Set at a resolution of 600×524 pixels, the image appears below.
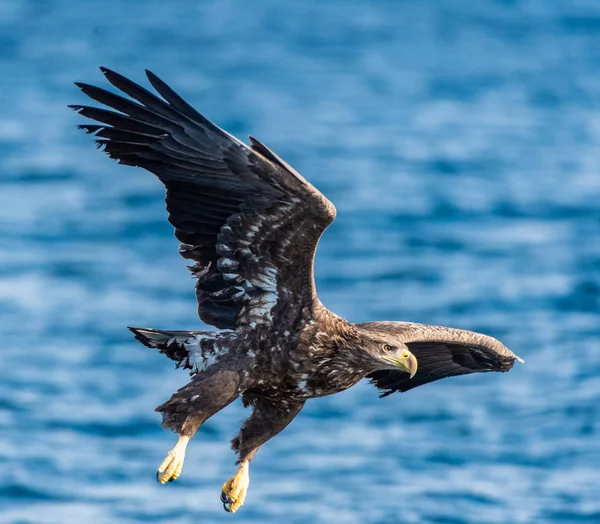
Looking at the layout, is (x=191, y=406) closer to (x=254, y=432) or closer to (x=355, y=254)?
(x=254, y=432)

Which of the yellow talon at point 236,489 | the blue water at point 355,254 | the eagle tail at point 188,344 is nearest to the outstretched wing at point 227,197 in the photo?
the eagle tail at point 188,344

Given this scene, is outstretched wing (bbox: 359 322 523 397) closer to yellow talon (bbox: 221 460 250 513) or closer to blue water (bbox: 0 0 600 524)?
yellow talon (bbox: 221 460 250 513)

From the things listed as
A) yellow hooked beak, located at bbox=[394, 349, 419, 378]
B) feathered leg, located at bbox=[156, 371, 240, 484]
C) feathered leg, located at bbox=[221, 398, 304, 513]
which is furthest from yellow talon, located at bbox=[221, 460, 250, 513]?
yellow hooked beak, located at bbox=[394, 349, 419, 378]

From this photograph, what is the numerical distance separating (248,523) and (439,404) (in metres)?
5.03

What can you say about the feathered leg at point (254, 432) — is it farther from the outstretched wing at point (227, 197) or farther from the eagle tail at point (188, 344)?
the outstretched wing at point (227, 197)

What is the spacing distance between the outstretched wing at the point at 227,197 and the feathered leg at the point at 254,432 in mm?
888

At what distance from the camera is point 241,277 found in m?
11.5

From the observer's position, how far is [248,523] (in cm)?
2416

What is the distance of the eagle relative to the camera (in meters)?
10.8

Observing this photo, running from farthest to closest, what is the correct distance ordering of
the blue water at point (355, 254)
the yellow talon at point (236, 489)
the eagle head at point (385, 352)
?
the blue water at point (355, 254)
the yellow talon at point (236, 489)
the eagle head at point (385, 352)

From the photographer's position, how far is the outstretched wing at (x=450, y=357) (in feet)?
41.7

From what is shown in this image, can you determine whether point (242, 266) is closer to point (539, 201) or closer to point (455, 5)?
point (539, 201)

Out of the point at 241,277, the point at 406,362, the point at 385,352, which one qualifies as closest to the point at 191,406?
the point at 241,277

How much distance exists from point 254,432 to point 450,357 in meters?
2.07
